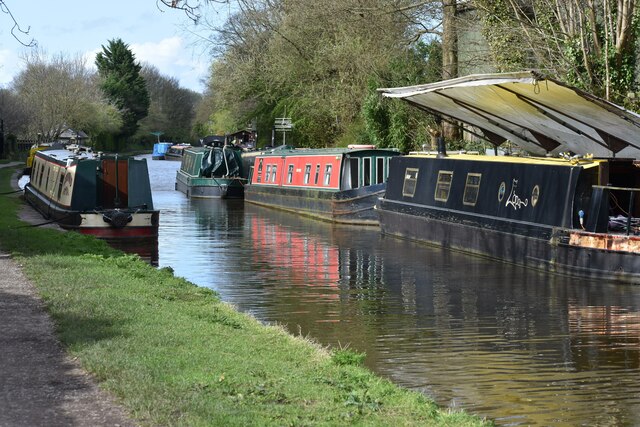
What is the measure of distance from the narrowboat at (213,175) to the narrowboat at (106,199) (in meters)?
14.5

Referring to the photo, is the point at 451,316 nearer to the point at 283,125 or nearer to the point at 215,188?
the point at 215,188

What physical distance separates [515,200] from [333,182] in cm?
981

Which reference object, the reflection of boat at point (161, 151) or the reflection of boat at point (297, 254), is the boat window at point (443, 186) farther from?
the reflection of boat at point (161, 151)

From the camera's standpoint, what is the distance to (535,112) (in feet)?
55.0

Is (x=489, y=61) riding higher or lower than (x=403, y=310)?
higher

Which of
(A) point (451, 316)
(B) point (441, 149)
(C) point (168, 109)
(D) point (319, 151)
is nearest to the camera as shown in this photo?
(A) point (451, 316)

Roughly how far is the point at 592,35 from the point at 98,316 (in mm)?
13279

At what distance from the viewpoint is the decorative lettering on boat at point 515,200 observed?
1605 cm

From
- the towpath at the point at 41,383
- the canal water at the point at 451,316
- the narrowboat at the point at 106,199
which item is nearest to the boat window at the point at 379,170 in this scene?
the canal water at the point at 451,316

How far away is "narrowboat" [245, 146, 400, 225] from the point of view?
24.7 m

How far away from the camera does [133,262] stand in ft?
45.6

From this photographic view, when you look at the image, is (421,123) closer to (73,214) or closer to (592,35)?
(592,35)

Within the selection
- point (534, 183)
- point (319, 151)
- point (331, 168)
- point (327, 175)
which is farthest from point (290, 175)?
point (534, 183)

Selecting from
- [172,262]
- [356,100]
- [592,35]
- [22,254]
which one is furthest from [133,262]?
[356,100]
